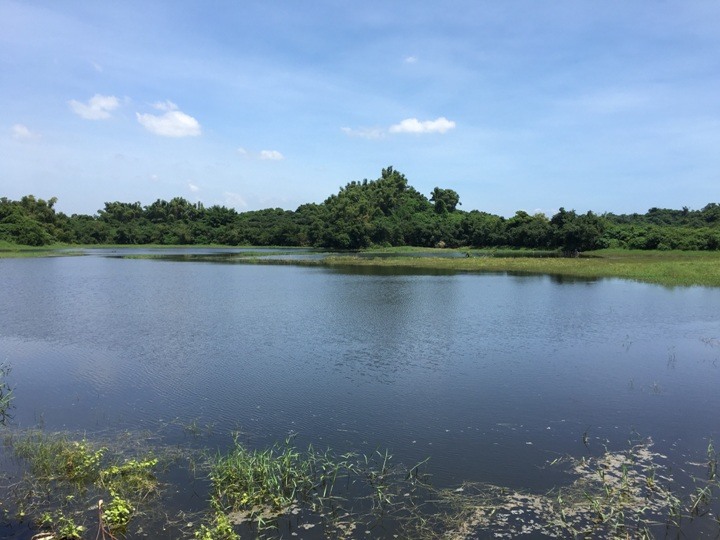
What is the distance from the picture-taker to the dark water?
11000mm

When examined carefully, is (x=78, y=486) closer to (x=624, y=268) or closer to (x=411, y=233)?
(x=624, y=268)

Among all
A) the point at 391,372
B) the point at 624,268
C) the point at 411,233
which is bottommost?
the point at 391,372

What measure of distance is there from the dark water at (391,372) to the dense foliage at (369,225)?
57.6 meters

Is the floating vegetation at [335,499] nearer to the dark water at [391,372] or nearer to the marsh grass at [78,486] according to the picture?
the marsh grass at [78,486]

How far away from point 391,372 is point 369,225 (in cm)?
9950

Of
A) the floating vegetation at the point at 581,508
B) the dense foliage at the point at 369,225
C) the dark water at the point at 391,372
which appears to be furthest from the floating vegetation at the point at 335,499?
the dense foliage at the point at 369,225

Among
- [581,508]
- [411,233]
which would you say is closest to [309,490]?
[581,508]

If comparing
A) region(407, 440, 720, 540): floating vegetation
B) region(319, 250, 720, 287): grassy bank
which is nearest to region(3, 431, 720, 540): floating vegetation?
region(407, 440, 720, 540): floating vegetation

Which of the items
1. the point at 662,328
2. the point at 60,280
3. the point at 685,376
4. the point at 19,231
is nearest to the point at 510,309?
the point at 662,328

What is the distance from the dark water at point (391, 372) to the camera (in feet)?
36.1

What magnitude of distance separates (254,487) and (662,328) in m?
20.6

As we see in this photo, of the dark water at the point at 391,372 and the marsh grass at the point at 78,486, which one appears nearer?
the marsh grass at the point at 78,486

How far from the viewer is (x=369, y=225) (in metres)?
114

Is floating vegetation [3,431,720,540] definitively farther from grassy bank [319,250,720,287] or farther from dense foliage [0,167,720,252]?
dense foliage [0,167,720,252]
